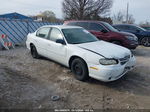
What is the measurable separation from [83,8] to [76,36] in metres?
27.7

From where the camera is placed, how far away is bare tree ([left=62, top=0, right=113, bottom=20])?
3144 cm

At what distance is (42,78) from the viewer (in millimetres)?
4863

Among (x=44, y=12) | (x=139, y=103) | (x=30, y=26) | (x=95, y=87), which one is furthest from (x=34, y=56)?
(x=44, y=12)

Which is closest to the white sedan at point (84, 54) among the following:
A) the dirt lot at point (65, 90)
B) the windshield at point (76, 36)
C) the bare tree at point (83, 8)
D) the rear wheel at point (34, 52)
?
the windshield at point (76, 36)

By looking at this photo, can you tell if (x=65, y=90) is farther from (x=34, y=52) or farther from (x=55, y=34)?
(x=34, y=52)

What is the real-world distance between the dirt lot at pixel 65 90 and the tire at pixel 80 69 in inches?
6.0

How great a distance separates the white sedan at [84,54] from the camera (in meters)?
4.08

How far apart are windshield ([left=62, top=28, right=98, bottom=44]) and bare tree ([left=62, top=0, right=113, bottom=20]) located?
26.3 m

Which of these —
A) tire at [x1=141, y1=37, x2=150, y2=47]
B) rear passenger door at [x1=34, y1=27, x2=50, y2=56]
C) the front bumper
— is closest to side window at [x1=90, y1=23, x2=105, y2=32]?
rear passenger door at [x1=34, y1=27, x2=50, y2=56]

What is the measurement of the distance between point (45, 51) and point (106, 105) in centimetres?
330

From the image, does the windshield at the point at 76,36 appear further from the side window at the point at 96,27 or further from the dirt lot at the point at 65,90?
the side window at the point at 96,27

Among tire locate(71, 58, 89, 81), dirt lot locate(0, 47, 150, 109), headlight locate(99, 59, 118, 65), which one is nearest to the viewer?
dirt lot locate(0, 47, 150, 109)

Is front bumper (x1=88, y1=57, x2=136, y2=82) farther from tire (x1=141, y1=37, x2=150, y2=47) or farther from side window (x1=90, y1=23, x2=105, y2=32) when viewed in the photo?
tire (x1=141, y1=37, x2=150, y2=47)

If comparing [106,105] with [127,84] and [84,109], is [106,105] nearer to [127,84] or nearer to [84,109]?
[84,109]
